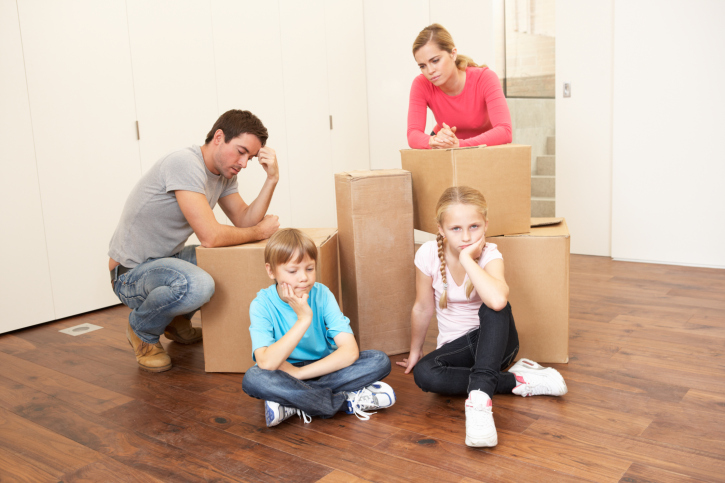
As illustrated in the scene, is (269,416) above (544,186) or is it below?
below

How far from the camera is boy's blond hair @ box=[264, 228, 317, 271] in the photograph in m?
1.71

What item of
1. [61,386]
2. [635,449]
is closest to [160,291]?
[61,386]

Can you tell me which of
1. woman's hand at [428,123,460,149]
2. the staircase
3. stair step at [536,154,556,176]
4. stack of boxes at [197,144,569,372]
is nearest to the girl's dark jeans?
stack of boxes at [197,144,569,372]

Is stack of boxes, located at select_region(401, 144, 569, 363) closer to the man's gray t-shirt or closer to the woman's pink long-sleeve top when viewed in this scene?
the woman's pink long-sleeve top

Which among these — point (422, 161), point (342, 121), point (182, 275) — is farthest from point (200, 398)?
point (342, 121)

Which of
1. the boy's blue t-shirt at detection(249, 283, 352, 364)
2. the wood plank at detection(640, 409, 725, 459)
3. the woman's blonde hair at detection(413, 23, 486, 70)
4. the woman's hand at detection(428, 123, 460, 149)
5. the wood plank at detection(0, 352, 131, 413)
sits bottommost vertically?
the wood plank at detection(0, 352, 131, 413)

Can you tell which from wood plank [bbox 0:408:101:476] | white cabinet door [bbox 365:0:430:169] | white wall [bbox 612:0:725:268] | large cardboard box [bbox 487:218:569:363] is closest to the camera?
wood plank [bbox 0:408:101:476]

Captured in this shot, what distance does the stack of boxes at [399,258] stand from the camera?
2021 millimetres

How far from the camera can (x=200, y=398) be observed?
1.93 metres

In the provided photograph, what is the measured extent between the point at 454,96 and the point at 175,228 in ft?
4.04

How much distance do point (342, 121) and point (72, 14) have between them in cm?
203

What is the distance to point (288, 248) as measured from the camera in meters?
1.71

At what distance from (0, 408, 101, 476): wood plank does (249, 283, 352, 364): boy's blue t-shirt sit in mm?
552

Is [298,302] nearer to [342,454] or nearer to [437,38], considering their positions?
[342,454]
